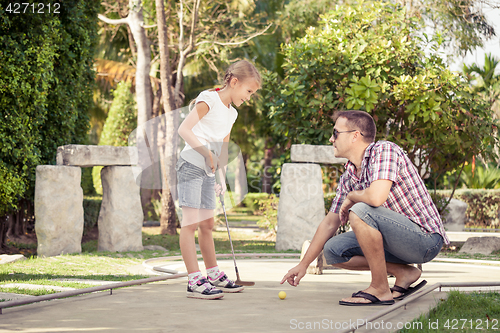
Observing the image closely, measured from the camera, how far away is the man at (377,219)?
325 centimetres

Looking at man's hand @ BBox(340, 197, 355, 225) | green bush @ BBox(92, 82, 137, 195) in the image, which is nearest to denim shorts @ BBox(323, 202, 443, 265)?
man's hand @ BBox(340, 197, 355, 225)

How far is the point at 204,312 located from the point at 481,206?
1447 centimetres

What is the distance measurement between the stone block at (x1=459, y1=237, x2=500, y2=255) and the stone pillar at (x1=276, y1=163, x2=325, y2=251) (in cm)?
224

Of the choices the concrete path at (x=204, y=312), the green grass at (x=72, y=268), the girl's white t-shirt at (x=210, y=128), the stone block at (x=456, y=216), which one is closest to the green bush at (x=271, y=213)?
the green grass at (x=72, y=268)

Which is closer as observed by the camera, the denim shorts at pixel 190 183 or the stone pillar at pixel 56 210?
the denim shorts at pixel 190 183

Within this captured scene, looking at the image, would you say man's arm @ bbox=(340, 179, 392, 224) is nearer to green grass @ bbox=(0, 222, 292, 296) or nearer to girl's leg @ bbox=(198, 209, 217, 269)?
girl's leg @ bbox=(198, 209, 217, 269)

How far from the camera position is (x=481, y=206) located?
1568cm

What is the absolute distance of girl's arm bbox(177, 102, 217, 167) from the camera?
3695 mm

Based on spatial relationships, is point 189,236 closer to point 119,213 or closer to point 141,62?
point 119,213

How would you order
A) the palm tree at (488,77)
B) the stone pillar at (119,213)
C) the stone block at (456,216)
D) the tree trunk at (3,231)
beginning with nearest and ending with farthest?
the stone pillar at (119,213) → the tree trunk at (3,231) → the stone block at (456,216) → the palm tree at (488,77)

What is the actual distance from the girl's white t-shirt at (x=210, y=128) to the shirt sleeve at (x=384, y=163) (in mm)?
1161

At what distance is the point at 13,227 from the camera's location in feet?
29.1

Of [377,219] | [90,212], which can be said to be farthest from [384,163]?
[90,212]

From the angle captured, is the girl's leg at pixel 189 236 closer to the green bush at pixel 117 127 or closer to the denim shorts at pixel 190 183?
the denim shorts at pixel 190 183
